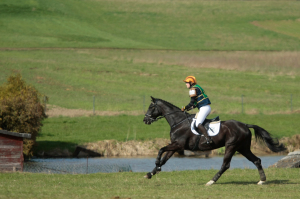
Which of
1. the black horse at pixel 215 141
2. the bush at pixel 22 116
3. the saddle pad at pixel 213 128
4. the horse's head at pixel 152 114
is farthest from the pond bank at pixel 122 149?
Answer: the saddle pad at pixel 213 128

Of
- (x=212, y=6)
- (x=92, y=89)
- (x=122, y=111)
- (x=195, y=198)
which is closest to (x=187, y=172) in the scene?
(x=195, y=198)

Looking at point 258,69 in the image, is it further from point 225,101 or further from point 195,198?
point 195,198

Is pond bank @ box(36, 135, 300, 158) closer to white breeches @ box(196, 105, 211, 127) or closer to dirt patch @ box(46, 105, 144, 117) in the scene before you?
dirt patch @ box(46, 105, 144, 117)

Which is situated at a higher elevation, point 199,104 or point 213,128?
point 199,104

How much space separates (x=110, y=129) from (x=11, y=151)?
1343cm

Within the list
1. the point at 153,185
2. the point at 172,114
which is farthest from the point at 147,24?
the point at 153,185

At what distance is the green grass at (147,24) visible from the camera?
73.4 meters

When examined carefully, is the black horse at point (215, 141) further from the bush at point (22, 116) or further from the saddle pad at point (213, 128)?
the bush at point (22, 116)

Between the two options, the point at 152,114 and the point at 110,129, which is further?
the point at 110,129

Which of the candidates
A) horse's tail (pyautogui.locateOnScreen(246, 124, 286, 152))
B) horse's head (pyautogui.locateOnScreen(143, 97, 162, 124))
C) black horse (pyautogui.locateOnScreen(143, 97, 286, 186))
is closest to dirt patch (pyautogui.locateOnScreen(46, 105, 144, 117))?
horse's head (pyautogui.locateOnScreen(143, 97, 162, 124))

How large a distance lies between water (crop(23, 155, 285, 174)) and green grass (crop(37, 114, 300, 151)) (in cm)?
299

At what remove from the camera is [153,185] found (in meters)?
14.0

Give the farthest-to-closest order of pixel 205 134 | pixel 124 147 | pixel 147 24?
pixel 147 24 < pixel 124 147 < pixel 205 134

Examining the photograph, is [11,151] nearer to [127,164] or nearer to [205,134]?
[127,164]
